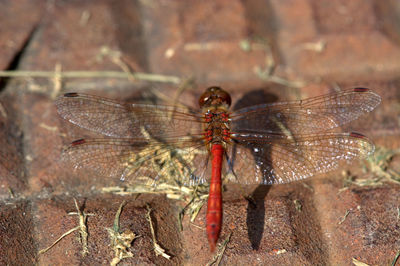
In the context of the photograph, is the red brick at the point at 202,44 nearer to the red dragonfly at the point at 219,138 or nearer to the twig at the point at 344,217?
the red dragonfly at the point at 219,138

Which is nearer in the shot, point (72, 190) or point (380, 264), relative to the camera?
point (380, 264)

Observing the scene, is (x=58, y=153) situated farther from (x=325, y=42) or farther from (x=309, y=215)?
(x=325, y=42)

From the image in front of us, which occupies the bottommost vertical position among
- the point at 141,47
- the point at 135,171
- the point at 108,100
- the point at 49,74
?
the point at 135,171

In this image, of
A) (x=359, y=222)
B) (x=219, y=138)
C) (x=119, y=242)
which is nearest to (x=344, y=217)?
(x=359, y=222)

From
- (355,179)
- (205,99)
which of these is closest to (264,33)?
(205,99)

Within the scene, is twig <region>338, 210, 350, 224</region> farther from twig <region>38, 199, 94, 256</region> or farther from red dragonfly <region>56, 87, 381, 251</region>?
twig <region>38, 199, 94, 256</region>
